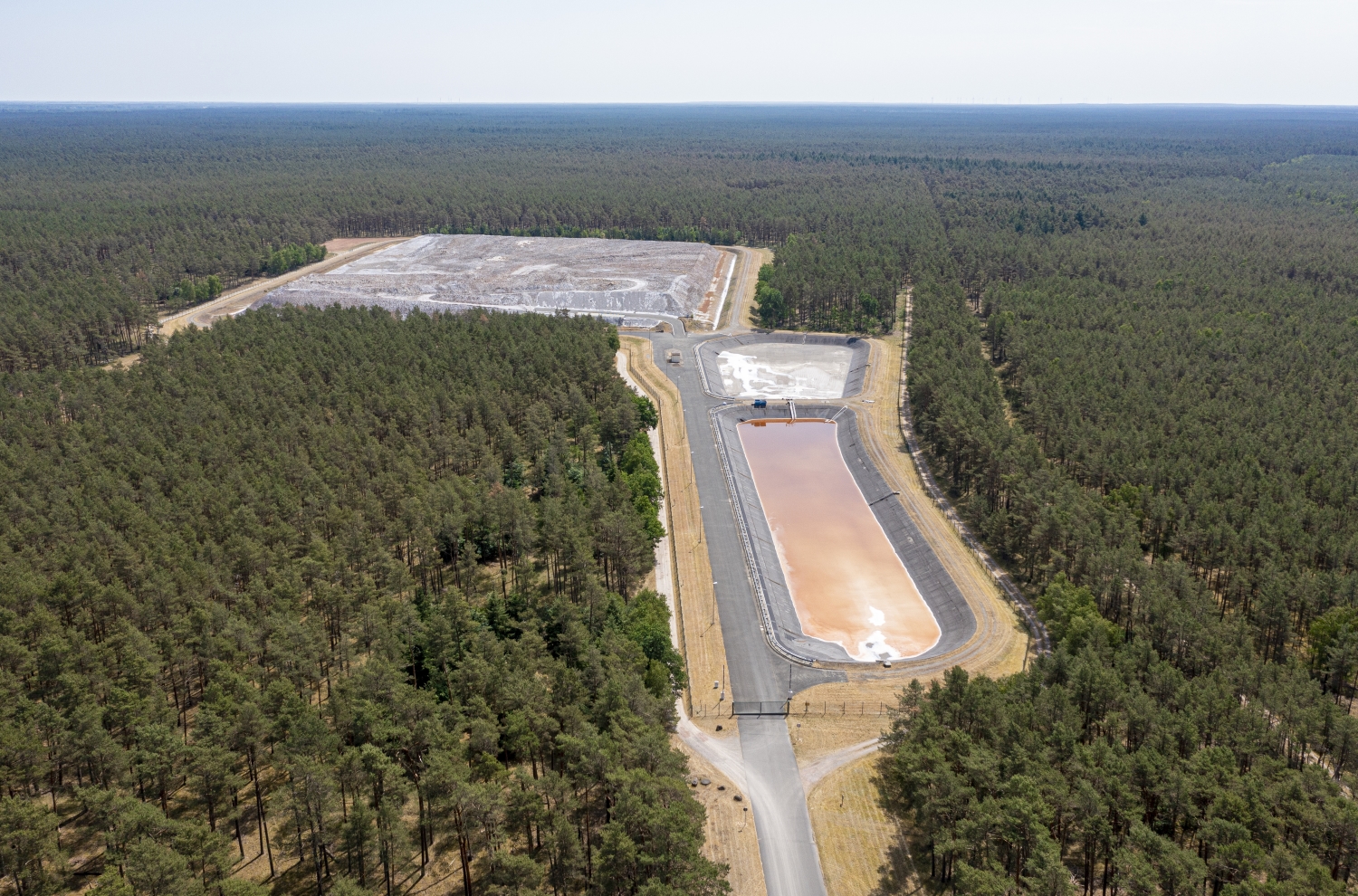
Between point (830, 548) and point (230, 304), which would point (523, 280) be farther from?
point (830, 548)

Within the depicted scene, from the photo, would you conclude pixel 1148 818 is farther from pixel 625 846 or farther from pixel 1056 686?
pixel 625 846

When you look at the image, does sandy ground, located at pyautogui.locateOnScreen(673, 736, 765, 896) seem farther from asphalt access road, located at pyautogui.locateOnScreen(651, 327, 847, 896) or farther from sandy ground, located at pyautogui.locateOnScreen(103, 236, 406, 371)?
sandy ground, located at pyautogui.locateOnScreen(103, 236, 406, 371)

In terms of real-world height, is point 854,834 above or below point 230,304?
below

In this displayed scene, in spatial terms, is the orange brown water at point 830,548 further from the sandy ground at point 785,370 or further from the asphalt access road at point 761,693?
the sandy ground at point 785,370

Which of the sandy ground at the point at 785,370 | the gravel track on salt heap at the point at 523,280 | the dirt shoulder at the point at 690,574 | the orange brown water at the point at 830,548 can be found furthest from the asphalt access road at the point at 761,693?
the gravel track on salt heap at the point at 523,280

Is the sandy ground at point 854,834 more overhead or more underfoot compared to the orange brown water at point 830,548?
more overhead

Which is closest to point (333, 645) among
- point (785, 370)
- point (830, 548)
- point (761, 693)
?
point (761, 693)

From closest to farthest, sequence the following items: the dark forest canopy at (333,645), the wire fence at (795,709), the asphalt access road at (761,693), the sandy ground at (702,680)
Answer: the dark forest canopy at (333,645), the asphalt access road at (761,693), the sandy ground at (702,680), the wire fence at (795,709)
